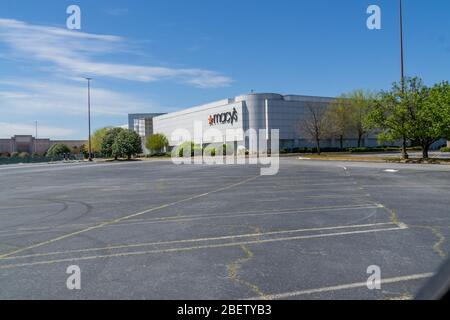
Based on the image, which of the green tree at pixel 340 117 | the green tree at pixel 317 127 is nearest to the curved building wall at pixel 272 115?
the green tree at pixel 317 127

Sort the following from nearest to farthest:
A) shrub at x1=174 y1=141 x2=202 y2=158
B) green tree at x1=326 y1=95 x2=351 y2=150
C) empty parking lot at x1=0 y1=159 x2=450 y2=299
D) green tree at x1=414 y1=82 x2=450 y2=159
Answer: empty parking lot at x1=0 y1=159 x2=450 y2=299 < green tree at x1=414 y1=82 x2=450 y2=159 < green tree at x1=326 y1=95 x2=351 y2=150 < shrub at x1=174 y1=141 x2=202 y2=158

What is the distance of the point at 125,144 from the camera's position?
253 ft

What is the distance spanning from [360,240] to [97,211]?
7.32m

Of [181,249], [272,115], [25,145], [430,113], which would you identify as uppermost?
[272,115]

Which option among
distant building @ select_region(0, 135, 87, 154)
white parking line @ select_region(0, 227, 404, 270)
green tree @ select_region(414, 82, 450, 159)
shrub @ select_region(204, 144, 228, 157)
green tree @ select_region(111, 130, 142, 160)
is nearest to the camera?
white parking line @ select_region(0, 227, 404, 270)

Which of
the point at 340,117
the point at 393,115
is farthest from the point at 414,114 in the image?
the point at 340,117

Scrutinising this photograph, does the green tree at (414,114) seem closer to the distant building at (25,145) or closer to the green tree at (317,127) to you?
the green tree at (317,127)

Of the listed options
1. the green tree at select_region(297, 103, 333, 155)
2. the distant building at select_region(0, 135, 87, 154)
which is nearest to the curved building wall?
the green tree at select_region(297, 103, 333, 155)

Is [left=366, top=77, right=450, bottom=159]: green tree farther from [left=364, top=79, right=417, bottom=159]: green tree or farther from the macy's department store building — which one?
the macy's department store building

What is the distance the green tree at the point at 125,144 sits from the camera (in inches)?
3044

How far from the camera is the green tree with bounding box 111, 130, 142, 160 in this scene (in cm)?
7731

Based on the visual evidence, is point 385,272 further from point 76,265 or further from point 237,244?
point 76,265

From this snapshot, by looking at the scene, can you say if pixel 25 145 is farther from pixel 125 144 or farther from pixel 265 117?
pixel 265 117

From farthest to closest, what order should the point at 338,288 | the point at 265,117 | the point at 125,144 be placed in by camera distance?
the point at 265,117
the point at 125,144
the point at 338,288
